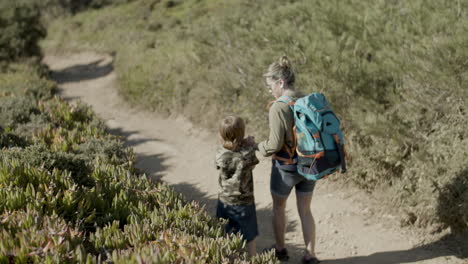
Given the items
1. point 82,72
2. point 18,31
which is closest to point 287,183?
point 18,31

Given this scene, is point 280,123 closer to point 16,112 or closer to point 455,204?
point 455,204

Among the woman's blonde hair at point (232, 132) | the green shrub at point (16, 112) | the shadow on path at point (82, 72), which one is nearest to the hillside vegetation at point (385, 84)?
the woman's blonde hair at point (232, 132)

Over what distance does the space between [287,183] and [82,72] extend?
62.3ft

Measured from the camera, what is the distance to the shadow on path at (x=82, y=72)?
19.2m

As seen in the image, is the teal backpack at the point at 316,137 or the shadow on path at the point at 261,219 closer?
the teal backpack at the point at 316,137

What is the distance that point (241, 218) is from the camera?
3969 mm

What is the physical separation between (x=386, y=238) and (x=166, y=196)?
300cm

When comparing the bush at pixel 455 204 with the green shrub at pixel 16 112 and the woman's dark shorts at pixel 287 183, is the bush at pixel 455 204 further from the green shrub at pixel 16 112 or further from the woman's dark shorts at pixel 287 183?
the green shrub at pixel 16 112

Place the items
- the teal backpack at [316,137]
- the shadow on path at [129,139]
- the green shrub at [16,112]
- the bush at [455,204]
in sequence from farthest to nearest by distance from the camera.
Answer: the shadow on path at [129,139]
the green shrub at [16,112]
the bush at [455,204]
the teal backpack at [316,137]

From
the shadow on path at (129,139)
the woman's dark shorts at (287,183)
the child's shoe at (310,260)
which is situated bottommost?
the shadow on path at (129,139)

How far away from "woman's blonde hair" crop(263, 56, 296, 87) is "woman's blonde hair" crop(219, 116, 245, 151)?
0.53m

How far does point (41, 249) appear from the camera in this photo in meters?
2.33

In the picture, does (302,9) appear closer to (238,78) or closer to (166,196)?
(238,78)

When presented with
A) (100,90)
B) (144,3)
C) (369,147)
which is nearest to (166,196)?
(369,147)
